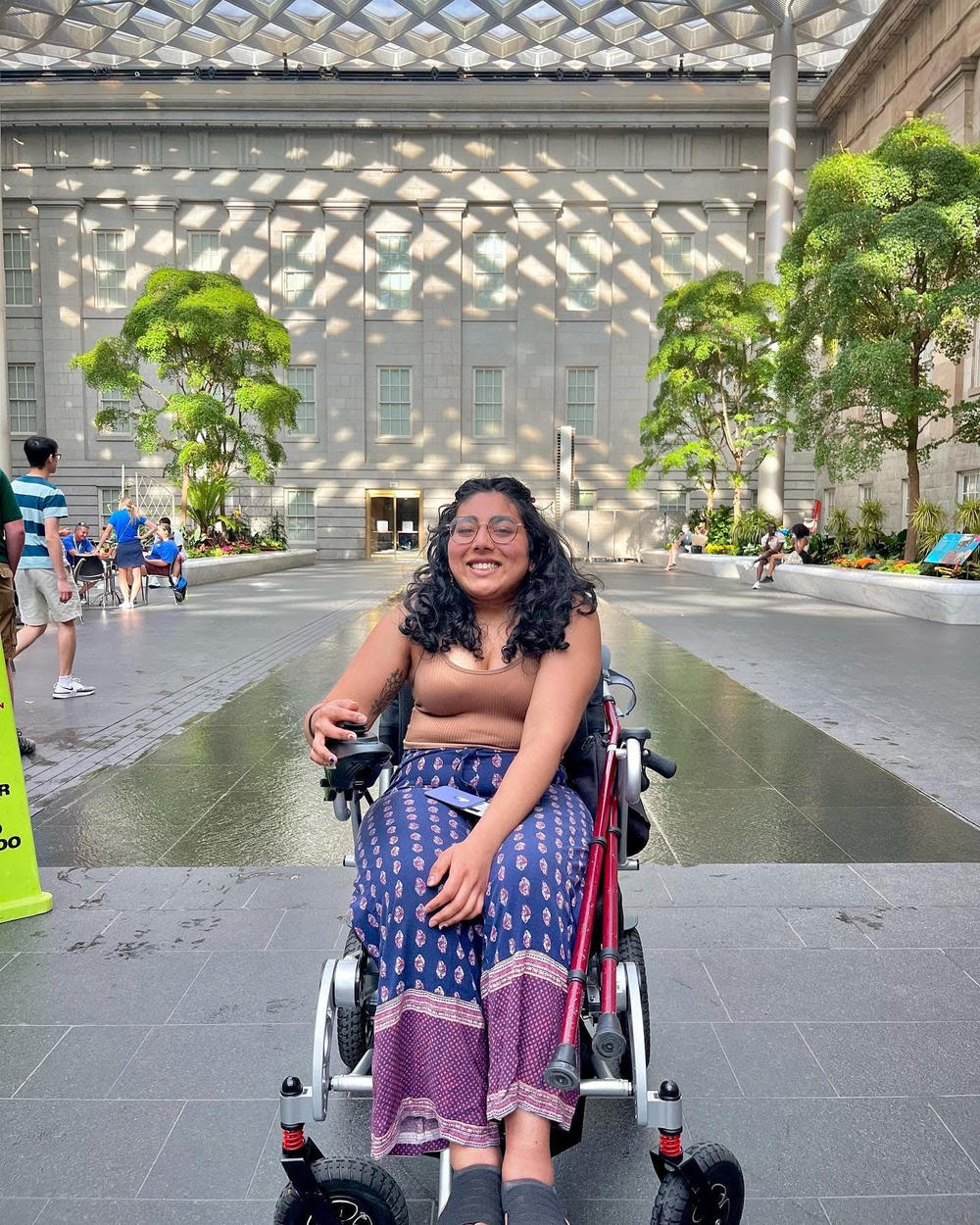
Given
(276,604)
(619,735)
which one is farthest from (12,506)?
(276,604)

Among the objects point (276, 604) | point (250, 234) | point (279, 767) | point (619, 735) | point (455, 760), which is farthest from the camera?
point (250, 234)

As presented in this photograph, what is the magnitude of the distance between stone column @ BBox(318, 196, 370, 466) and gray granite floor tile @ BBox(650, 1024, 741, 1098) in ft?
112

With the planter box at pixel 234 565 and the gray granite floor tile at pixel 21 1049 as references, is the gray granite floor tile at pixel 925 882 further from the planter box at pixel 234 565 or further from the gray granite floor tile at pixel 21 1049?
the planter box at pixel 234 565

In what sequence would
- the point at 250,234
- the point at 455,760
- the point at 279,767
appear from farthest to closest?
the point at 250,234
the point at 279,767
the point at 455,760

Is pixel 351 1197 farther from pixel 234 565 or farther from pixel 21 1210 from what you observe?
pixel 234 565

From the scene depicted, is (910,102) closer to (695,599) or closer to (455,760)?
(695,599)

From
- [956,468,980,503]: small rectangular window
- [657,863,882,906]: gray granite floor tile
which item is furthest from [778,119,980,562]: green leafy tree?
[657,863,882,906]: gray granite floor tile

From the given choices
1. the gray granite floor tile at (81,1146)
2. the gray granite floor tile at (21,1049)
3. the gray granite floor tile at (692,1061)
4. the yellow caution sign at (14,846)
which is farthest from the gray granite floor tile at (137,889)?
Answer: the gray granite floor tile at (692,1061)

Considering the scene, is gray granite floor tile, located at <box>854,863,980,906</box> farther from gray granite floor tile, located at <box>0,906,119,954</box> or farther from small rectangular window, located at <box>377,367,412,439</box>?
small rectangular window, located at <box>377,367,412,439</box>

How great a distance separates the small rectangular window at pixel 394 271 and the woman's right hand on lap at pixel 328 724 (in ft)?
115

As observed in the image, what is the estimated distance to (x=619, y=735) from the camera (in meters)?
2.55

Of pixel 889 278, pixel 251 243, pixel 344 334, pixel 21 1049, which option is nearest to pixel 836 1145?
pixel 21 1049

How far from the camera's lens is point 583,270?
115 ft

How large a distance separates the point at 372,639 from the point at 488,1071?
1.06m
